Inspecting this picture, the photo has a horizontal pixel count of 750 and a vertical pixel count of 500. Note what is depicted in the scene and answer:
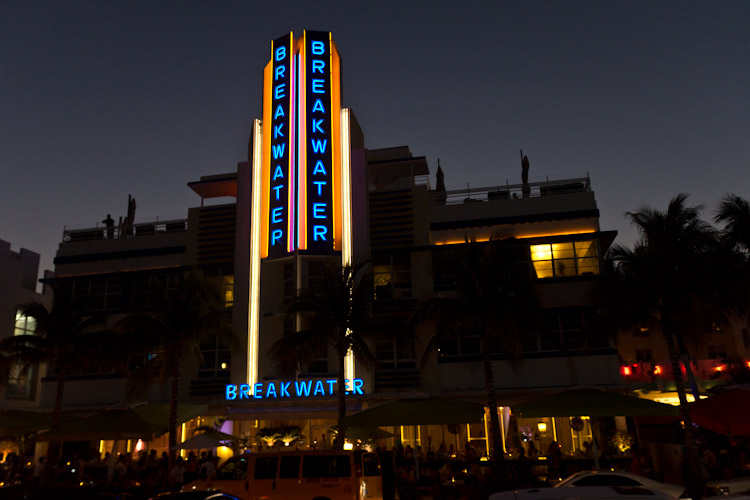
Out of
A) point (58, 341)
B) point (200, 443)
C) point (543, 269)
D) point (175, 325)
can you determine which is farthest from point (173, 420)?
point (543, 269)

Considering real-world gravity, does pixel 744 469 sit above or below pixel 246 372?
below

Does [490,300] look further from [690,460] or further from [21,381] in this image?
[21,381]

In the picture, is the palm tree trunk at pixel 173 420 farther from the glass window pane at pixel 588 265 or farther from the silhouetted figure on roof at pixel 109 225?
the glass window pane at pixel 588 265

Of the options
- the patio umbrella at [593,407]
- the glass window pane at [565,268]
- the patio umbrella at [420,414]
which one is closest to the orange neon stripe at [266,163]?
the patio umbrella at [420,414]

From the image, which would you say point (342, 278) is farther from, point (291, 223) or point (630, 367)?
point (630, 367)

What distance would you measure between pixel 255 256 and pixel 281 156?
4.94m

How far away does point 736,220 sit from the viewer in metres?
22.5

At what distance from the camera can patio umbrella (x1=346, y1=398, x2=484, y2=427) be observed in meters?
20.7

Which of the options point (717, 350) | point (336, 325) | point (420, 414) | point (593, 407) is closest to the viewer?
point (593, 407)

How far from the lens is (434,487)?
62.2 ft

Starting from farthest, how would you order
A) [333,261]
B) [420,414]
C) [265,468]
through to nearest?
[333,261] → [420,414] → [265,468]

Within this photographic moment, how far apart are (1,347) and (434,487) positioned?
19351 millimetres

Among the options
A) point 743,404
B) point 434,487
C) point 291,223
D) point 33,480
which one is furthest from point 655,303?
point 33,480

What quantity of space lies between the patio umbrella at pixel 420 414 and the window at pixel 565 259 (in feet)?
34.2
